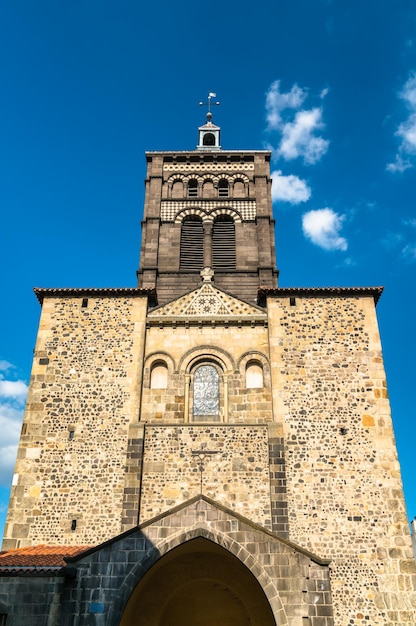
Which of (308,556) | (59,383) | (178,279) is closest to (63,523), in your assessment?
(59,383)

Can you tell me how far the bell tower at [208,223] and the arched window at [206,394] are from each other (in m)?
5.11

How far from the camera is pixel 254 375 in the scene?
59.7ft

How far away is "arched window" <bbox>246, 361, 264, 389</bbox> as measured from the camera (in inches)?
707

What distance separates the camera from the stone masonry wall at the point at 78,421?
15805 millimetres

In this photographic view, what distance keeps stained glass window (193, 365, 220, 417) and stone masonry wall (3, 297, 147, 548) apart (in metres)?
1.87

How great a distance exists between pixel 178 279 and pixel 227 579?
12.4 metres

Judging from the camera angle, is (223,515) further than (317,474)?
No

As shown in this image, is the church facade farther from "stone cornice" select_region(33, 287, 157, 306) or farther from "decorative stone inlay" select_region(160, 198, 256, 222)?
"decorative stone inlay" select_region(160, 198, 256, 222)

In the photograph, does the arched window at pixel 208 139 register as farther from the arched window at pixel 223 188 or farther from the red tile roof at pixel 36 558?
the red tile roof at pixel 36 558

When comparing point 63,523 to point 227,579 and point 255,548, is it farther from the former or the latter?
point 255,548

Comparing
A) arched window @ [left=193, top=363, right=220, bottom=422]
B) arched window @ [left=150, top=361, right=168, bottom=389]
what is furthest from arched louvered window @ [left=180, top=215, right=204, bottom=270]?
arched window @ [left=193, top=363, right=220, bottom=422]

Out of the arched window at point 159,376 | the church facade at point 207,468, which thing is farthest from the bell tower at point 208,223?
the arched window at point 159,376

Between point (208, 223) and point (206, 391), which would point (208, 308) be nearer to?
point (206, 391)

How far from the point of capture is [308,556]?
12.7 meters
